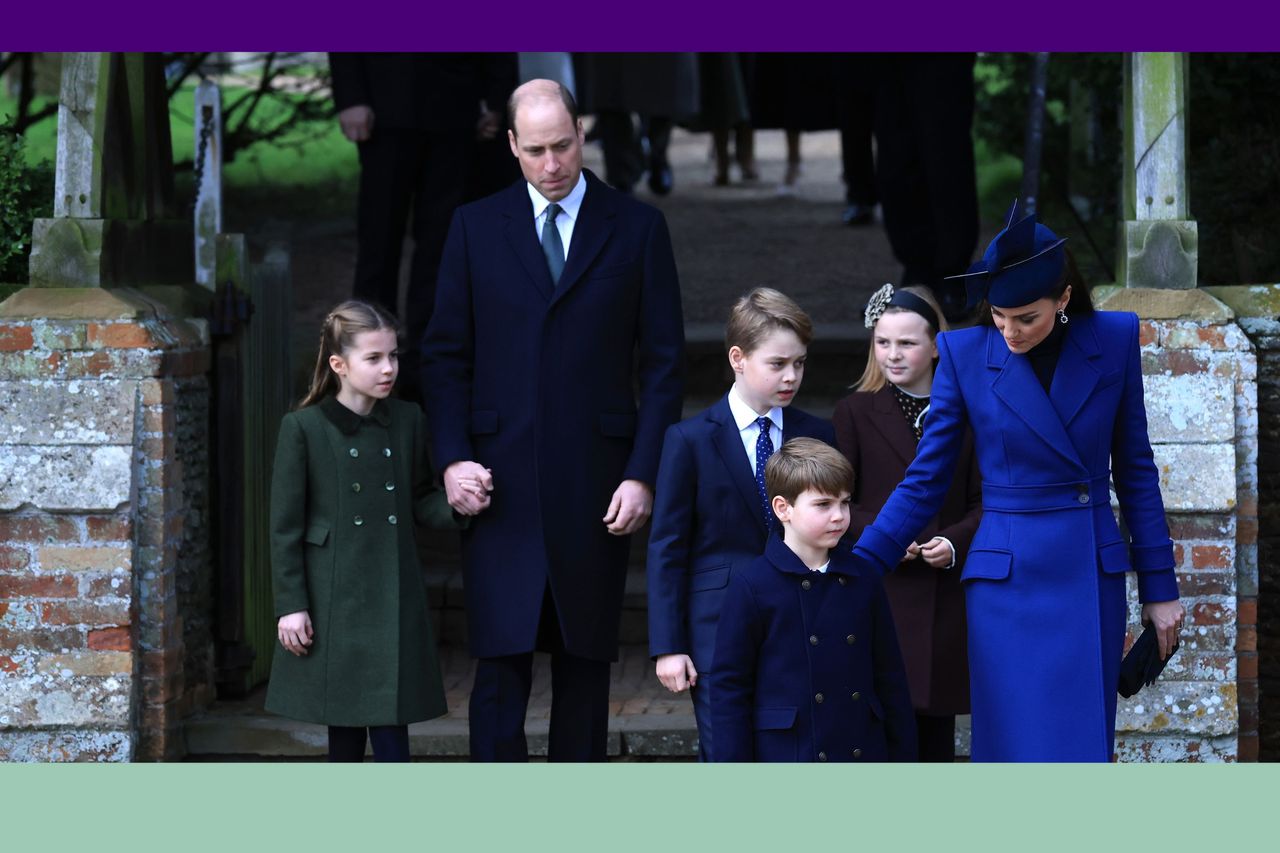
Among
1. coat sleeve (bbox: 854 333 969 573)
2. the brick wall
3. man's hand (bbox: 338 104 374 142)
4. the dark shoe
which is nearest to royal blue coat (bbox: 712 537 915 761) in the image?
coat sleeve (bbox: 854 333 969 573)

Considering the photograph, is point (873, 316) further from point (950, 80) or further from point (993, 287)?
point (950, 80)

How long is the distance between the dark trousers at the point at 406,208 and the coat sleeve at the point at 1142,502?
3.21 metres

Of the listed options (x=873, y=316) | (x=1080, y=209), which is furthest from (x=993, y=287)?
(x=1080, y=209)

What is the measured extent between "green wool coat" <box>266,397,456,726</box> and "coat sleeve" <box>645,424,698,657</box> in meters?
0.71

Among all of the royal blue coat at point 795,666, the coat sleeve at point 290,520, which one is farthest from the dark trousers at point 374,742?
the royal blue coat at point 795,666

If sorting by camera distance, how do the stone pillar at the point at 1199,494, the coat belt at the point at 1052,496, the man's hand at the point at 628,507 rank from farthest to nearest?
the stone pillar at the point at 1199,494 → the man's hand at the point at 628,507 → the coat belt at the point at 1052,496

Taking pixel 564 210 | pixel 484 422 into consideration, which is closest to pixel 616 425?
pixel 484 422

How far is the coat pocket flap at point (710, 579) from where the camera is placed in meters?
4.17

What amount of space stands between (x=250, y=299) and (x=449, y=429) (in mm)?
1799

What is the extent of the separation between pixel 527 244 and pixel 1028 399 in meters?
1.35

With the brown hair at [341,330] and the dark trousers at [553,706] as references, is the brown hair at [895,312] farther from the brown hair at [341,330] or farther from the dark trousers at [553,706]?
the brown hair at [341,330]

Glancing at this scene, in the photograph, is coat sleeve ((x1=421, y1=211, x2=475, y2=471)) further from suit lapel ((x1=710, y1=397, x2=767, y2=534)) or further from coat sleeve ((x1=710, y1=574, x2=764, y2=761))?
coat sleeve ((x1=710, y1=574, x2=764, y2=761))

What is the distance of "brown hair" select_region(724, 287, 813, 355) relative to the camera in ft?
13.6

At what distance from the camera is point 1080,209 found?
9.41 metres
